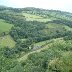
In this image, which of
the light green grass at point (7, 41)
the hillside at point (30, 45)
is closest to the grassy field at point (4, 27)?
the hillside at point (30, 45)

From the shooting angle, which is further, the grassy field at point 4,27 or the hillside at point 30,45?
the grassy field at point 4,27

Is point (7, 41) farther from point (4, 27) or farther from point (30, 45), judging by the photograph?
point (4, 27)

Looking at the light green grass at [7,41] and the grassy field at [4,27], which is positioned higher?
the grassy field at [4,27]

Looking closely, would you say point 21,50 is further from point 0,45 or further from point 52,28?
point 52,28

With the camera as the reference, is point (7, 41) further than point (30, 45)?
No

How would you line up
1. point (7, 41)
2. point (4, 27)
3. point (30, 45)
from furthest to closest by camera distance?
point (4, 27)
point (30, 45)
point (7, 41)

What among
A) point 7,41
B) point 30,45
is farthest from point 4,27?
point 30,45

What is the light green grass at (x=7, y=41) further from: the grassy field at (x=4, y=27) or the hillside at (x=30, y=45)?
the grassy field at (x=4, y=27)

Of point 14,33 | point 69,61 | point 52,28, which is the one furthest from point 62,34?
point 69,61

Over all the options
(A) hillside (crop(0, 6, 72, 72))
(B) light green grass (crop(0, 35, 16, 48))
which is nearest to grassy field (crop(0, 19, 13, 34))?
(A) hillside (crop(0, 6, 72, 72))

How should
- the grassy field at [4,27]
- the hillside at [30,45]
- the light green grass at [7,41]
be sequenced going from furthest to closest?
the grassy field at [4,27] < the light green grass at [7,41] < the hillside at [30,45]
